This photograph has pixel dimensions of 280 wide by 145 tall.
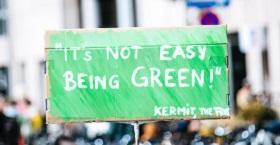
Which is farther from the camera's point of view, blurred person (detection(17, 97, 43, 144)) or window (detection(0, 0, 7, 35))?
window (detection(0, 0, 7, 35))

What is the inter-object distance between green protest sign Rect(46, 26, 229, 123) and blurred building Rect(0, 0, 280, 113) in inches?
273

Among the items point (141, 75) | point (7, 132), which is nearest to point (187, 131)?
point (7, 132)

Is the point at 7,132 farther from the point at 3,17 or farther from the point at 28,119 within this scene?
the point at 3,17

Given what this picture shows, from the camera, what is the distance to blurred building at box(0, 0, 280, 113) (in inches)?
1011

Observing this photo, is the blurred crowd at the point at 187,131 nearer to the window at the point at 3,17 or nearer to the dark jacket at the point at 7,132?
Answer: the dark jacket at the point at 7,132

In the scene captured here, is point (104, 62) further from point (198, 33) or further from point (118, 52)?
point (198, 33)

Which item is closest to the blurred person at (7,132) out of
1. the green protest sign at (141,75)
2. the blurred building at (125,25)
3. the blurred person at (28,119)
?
the blurred building at (125,25)

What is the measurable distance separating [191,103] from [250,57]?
62.4 ft

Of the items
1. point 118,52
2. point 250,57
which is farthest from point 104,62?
point 250,57

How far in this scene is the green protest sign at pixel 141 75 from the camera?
8.09 metres

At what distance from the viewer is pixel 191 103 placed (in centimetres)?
812

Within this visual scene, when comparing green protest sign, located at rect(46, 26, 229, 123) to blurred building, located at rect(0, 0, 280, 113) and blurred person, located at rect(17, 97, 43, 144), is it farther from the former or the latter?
blurred person, located at rect(17, 97, 43, 144)

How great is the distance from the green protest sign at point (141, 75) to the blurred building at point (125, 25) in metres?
6.93

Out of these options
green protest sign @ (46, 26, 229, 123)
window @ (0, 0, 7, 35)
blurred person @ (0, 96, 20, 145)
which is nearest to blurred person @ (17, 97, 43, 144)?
blurred person @ (0, 96, 20, 145)
